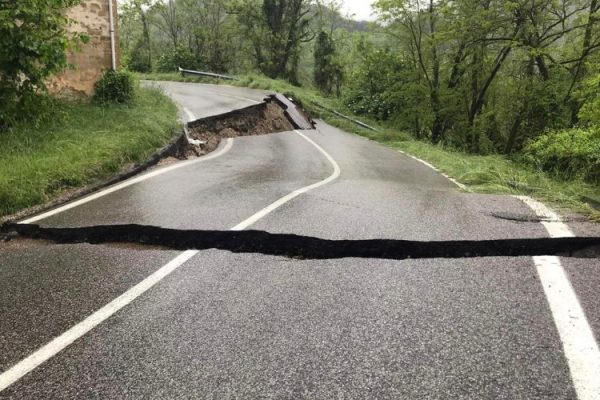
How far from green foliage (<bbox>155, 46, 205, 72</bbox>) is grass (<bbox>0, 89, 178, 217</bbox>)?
74.4ft

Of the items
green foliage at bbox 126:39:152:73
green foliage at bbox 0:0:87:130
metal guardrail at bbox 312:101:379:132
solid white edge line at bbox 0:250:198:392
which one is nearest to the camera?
solid white edge line at bbox 0:250:198:392

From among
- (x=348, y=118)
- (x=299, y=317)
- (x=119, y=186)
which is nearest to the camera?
(x=299, y=317)

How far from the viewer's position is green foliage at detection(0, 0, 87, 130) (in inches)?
259

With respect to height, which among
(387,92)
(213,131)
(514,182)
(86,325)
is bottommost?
(213,131)

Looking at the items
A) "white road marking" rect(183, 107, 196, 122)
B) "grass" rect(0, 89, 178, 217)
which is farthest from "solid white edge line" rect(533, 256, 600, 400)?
"white road marking" rect(183, 107, 196, 122)

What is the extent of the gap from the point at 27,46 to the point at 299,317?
6.13 metres

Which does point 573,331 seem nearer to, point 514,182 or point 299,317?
point 299,317

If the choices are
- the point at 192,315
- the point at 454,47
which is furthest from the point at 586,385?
the point at 454,47

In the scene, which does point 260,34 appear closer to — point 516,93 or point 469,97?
point 469,97

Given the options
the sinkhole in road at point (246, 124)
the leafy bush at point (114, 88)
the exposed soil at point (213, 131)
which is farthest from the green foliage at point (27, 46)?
the leafy bush at point (114, 88)

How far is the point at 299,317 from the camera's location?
315 cm

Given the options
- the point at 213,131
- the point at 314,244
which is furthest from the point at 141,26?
the point at 314,244

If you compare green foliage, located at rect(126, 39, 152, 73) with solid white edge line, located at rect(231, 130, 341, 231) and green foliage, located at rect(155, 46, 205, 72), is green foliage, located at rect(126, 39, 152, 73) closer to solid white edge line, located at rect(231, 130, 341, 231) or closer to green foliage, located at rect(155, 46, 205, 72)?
green foliage, located at rect(155, 46, 205, 72)

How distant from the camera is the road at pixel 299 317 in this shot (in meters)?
2.46
